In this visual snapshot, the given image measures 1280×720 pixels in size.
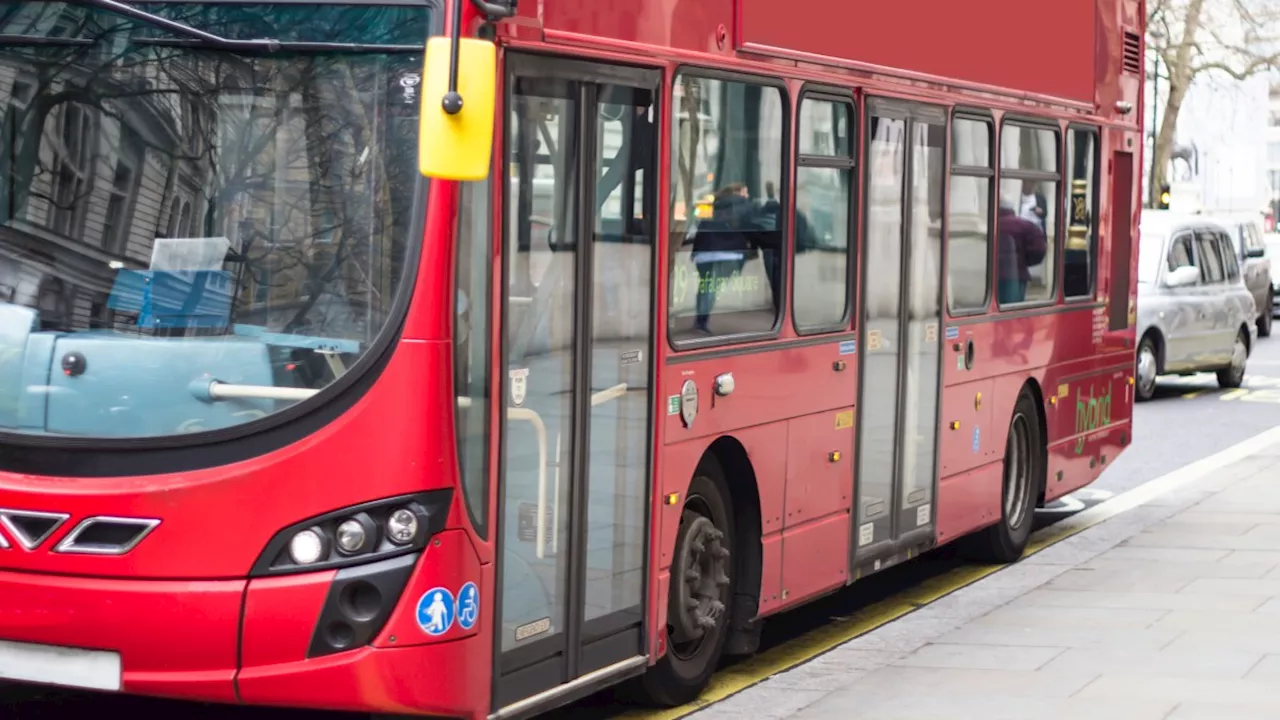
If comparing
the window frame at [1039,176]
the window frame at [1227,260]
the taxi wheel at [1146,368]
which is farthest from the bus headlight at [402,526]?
the window frame at [1227,260]

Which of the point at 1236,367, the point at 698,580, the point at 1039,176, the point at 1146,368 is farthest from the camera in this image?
the point at 1236,367

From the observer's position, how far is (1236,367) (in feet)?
81.5

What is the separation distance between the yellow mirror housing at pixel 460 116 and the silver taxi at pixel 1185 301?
17.2m

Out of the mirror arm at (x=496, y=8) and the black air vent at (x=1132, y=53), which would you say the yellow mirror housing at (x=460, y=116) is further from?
the black air vent at (x=1132, y=53)

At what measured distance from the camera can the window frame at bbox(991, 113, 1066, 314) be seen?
37.0ft

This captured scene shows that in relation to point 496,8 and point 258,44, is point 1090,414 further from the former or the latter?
point 258,44

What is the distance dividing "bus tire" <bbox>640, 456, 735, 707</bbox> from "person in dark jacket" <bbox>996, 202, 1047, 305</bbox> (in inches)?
143

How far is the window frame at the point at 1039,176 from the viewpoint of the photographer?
1127cm

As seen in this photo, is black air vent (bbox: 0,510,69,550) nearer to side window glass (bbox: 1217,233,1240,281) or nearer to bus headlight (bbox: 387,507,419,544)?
bus headlight (bbox: 387,507,419,544)

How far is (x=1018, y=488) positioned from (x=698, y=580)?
467 centimetres

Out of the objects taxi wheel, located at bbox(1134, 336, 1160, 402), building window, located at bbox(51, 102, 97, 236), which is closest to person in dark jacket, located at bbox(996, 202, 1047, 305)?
building window, located at bbox(51, 102, 97, 236)

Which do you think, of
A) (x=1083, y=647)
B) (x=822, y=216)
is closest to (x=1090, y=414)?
(x=1083, y=647)

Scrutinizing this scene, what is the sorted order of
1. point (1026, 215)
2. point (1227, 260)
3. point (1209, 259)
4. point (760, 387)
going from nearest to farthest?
point (760, 387), point (1026, 215), point (1209, 259), point (1227, 260)

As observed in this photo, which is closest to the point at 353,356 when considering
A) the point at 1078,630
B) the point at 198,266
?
the point at 198,266
